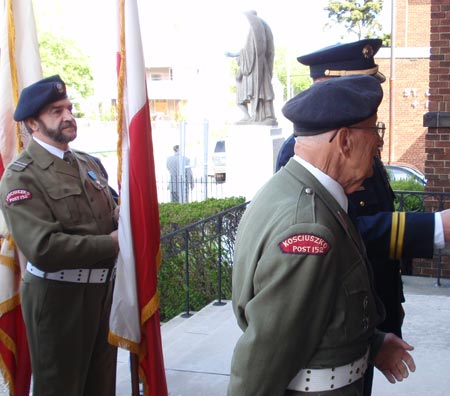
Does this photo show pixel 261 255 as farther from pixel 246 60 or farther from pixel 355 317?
pixel 246 60

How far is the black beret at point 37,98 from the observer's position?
3387 mm

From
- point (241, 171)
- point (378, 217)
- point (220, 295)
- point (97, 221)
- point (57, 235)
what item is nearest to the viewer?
point (378, 217)

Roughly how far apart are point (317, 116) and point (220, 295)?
489 centimetres

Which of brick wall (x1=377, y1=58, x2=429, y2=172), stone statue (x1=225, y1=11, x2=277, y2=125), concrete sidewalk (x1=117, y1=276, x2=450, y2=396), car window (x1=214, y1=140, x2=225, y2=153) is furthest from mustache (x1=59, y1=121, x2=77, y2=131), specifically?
brick wall (x1=377, y1=58, x2=429, y2=172)

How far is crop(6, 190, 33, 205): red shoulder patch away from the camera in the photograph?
3.18m

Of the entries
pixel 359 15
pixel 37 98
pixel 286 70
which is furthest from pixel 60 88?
pixel 286 70

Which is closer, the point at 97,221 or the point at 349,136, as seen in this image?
the point at 349,136

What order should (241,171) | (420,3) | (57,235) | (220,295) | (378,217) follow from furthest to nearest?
(420,3)
(241,171)
(220,295)
(57,235)
(378,217)

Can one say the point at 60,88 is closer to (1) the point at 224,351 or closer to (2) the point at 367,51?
(2) the point at 367,51

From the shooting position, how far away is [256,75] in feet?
42.7

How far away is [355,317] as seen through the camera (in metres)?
1.81

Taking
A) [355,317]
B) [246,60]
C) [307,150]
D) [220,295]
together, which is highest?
[246,60]

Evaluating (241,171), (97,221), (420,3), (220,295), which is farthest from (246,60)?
(420,3)

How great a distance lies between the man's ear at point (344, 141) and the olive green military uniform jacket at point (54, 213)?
5.66 ft
